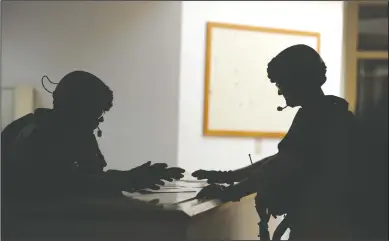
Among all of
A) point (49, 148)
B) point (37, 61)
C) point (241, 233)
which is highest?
point (37, 61)

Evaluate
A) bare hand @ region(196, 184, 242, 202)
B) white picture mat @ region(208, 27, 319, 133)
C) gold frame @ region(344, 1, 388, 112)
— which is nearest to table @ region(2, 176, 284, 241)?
bare hand @ region(196, 184, 242, 202)

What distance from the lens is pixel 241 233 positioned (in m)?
0.62

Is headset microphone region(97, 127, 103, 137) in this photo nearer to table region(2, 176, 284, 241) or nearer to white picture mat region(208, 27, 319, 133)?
table region(2, 176, 284, 241)

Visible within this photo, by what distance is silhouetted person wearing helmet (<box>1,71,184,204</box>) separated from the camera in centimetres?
55

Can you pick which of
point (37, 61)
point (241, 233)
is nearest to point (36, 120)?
point (37, 61)

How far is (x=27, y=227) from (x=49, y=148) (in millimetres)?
98

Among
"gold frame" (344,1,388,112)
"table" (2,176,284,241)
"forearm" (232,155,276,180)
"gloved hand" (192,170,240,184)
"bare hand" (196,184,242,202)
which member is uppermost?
"gold frame" (344,1,388,112)

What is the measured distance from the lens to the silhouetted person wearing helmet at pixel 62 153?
0.55 m

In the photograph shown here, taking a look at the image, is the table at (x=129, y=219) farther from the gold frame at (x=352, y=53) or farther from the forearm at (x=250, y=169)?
the gold frame at (x=352, y=53)

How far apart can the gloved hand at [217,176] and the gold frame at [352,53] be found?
172 mm

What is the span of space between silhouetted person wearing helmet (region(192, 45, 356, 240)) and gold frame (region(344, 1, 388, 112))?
0.04 m

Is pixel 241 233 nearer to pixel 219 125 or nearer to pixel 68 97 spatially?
pixel 68 97

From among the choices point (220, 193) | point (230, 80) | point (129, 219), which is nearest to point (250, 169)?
point (220, 193)

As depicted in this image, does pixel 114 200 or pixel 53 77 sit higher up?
pixel 53 77
